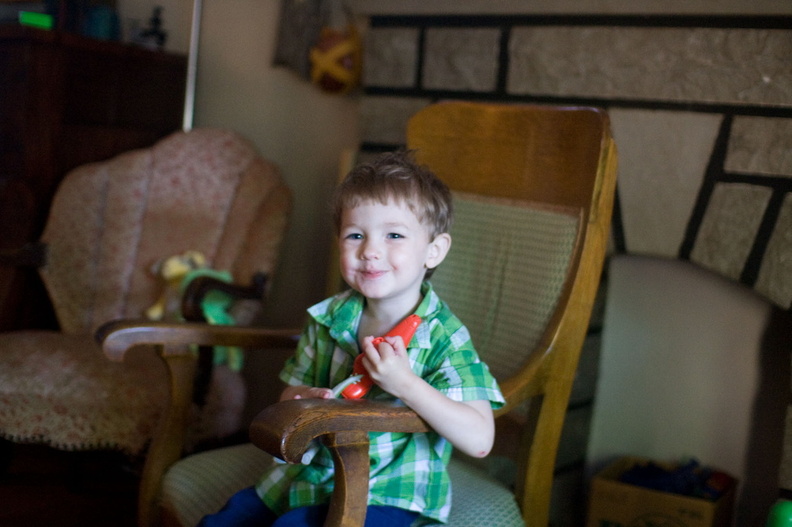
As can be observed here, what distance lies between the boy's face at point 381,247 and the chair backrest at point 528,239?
8.9 inches

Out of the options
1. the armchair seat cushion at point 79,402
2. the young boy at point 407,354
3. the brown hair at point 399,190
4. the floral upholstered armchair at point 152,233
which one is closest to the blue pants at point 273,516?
the young boy at point 407,354

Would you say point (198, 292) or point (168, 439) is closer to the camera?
point (168, 439)

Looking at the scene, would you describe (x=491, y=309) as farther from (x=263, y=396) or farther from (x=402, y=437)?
(x=263, y=396)

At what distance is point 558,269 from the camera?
1373 millimetres

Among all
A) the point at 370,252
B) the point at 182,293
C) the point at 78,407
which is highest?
the point at 370,252

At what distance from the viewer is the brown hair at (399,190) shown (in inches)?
44.9

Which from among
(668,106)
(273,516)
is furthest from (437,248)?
(668,106)

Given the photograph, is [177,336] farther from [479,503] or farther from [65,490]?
[65,490]

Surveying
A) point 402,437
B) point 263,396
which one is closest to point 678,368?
point 402,437

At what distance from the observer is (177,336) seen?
1.37m

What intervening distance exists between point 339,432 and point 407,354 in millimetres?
173

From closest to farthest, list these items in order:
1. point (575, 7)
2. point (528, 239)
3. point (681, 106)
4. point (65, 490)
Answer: point (528, 239) < point (681, 106) < point (575, 7) < point (65, 490)

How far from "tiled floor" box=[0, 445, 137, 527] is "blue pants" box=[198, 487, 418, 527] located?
98 cm

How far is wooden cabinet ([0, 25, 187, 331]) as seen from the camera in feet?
6.93
